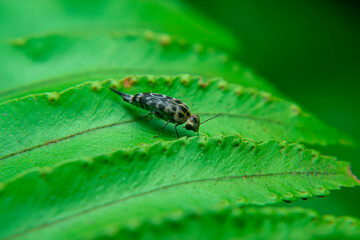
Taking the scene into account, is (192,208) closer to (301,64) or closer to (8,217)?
(8,217)

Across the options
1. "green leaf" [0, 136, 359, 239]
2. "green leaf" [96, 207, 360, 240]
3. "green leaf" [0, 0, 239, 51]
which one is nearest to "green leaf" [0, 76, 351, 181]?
"green leaf" [0, 136, 359, 239]

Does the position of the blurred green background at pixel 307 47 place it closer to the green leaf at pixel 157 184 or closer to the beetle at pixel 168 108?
the beetle at pixel 168 108

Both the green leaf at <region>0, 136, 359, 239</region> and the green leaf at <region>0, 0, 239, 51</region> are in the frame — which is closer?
the green leaf at <region>0, 136, 359, 239</region>

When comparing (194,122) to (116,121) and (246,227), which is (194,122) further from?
(246,227)

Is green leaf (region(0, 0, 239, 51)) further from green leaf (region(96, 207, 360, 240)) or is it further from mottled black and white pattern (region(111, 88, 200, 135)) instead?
green leaf (region(96, 207, 360, 240))

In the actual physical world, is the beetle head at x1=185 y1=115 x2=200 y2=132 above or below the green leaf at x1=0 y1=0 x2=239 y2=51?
below

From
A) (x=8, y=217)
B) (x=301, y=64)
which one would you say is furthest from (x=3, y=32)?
(x=301, y=64)

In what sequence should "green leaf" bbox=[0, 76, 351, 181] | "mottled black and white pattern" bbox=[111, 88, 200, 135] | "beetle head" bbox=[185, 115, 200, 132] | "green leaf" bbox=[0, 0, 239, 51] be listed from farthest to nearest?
"green leaf" bbox=[0, 0, 239, 51] → "beetle head" bbox=[185, 115, 200, 132] → "mottled black and white pattern" bbox=[111, 88, 200, 135] → "green leaf" bbox=[0, 76, 351, 181]

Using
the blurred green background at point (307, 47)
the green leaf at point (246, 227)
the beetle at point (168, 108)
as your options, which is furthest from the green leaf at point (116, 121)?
the blurred green background at point (307, 47)
